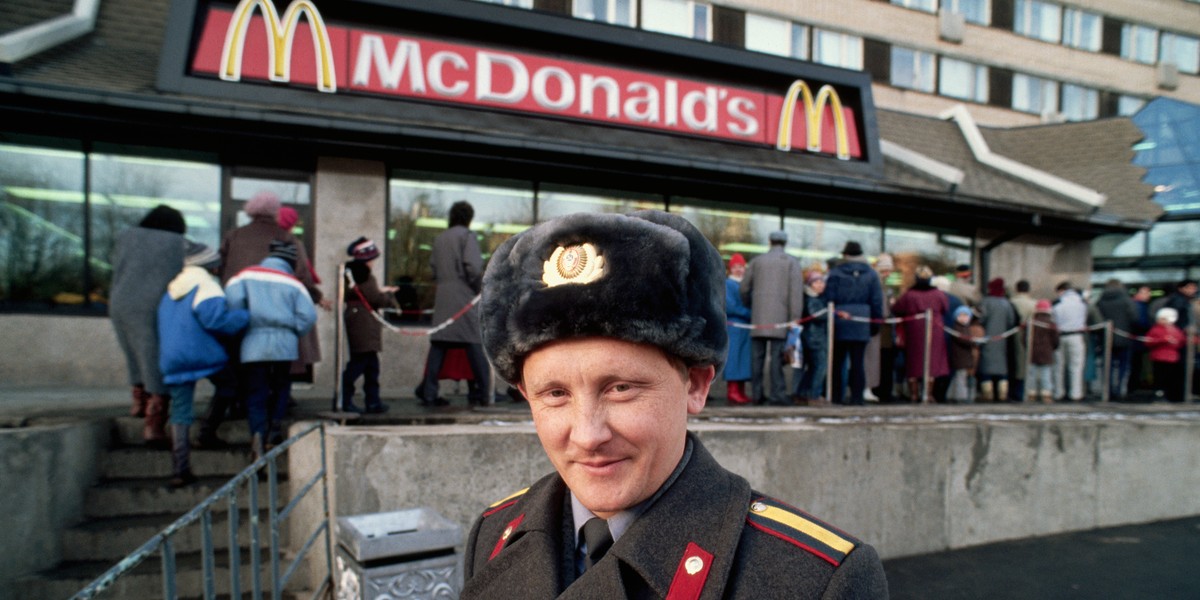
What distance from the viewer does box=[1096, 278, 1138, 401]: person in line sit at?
11.0 meters

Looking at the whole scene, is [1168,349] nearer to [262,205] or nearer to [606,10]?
[262,205]

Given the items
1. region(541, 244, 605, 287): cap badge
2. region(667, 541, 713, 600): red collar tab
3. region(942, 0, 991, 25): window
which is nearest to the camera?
region(667, 541, 713, 600): red collar tab

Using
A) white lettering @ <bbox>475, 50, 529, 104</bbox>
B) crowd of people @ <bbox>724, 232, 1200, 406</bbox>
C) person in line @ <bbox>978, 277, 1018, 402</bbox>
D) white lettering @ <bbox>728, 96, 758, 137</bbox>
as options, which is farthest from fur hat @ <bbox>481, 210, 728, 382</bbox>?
white lettering @ <bbox>728, 96, 758, 137</bbox>

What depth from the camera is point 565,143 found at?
9062 mm

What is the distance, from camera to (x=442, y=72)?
354 inches

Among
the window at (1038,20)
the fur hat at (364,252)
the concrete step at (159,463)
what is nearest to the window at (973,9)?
the window at (1038,20)

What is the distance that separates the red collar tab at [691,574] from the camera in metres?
1.20

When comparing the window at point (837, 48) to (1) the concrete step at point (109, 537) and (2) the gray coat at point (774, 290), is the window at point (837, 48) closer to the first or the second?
(2) the gray coat at point (774, 290)

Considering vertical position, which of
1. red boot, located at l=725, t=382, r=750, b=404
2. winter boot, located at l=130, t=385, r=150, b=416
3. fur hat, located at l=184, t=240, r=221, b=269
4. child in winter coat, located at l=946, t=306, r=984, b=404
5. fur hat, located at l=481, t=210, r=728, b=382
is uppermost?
fur hat, located at l=184, t=240, r=221, b=269

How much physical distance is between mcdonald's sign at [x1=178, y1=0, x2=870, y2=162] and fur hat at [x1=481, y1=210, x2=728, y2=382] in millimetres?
7955

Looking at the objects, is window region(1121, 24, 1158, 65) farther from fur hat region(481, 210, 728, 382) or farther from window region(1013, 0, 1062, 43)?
fur hat region(481, 210, 728, 382)

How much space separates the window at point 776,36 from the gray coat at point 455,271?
14932 millimetres

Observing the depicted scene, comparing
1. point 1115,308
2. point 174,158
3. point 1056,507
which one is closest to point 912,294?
point 1056,507

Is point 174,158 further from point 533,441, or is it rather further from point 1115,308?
point 1115,308
